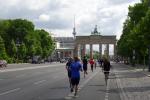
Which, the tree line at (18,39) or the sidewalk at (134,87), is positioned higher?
the tree line at (18,39)

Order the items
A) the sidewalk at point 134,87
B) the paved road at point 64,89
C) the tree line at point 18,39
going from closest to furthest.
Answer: the paved road at point 64,89, the sidewalk at point 134,87, the tree line at point 18,39

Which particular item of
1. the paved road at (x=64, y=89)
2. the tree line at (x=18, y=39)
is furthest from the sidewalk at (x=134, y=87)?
the tree line at (x=18, y=39)

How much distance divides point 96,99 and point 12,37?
410ft

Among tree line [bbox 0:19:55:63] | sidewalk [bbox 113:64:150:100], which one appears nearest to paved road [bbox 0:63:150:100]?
sidewalk [bbox 113:64:150:100]

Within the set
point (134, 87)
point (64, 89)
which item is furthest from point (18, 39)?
point (64, 89)

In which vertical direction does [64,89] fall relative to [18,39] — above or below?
below

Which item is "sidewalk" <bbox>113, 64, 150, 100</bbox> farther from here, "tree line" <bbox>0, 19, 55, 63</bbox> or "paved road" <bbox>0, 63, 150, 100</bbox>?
"tree line" <bbox>0, 19, 55, 63</bbox>

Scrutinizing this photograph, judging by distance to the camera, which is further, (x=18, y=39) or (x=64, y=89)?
(x=18, y=39)

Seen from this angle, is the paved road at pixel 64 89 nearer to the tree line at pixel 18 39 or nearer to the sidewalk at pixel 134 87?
the sidewalk at pixel 134 87

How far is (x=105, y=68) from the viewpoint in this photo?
1329 inches

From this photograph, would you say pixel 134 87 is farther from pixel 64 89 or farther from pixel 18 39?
pixel 18 39

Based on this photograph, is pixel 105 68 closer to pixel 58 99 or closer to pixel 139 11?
pixel 58 99

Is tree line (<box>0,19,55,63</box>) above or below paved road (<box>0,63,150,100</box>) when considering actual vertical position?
above

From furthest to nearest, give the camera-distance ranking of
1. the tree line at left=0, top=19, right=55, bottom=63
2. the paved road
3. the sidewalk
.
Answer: the tree line at left=0, top=19, right=55, bottom=63 → the sidewalk → the paved road
